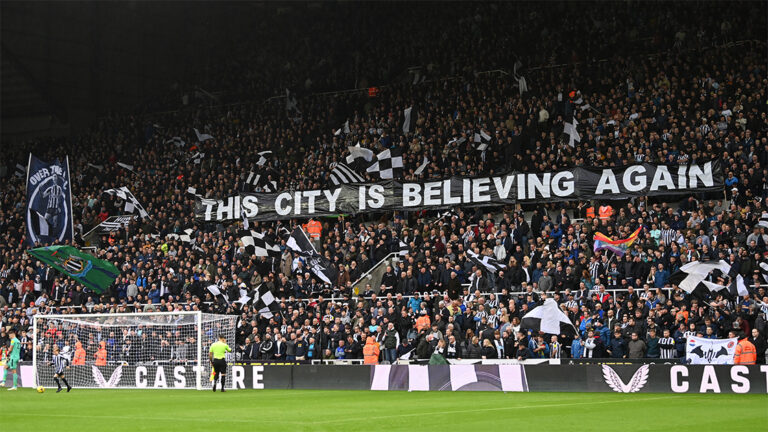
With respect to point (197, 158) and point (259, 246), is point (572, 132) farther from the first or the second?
point (197, 158)

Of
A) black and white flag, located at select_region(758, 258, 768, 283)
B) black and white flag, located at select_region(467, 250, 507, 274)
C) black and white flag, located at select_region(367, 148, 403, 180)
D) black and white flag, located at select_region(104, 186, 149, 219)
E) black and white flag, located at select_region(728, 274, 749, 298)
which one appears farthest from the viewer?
black and white flag, located at select_region(104, 186, 149, 219)

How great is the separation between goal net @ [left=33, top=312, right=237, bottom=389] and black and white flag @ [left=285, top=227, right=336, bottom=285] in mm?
3908

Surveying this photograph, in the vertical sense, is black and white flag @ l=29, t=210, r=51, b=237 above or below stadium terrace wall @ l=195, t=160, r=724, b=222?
below

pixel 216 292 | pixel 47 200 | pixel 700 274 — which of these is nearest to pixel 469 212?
pixel 216 292

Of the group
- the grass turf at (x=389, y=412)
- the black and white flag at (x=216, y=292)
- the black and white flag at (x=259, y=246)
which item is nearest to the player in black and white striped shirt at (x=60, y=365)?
the grass turf at (x=389, y=412)

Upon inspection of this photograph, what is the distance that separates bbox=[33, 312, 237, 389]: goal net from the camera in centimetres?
3203

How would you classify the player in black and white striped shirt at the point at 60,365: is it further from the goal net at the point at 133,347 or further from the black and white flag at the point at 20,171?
the black and white flag at the point at 20,171

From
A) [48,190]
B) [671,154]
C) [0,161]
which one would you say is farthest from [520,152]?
[0,161]

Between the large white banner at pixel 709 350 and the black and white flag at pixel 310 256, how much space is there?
1362 centimetres

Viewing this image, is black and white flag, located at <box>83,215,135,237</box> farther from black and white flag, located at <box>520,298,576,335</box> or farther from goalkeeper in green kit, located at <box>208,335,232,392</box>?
black and white flag, located at <box>520,298,576,335</box>

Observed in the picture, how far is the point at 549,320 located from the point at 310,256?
1056 cm

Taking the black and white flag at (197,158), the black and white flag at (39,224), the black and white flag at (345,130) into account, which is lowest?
the black and white flag at (39,224)

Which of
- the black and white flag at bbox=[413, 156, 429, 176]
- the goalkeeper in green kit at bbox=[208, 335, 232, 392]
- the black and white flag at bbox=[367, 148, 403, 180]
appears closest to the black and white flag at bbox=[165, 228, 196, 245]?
the black and white flag at bbox=[367, 148, 403, 180]

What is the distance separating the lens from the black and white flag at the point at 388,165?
39.1 meters
